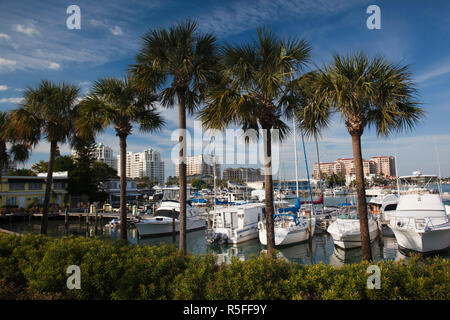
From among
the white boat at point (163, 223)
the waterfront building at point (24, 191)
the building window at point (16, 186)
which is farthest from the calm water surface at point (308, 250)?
the building window at point (16, 186)

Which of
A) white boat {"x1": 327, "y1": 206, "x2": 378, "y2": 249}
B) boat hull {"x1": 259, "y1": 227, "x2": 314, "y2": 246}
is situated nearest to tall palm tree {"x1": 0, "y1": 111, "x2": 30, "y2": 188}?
boat hull {"x1": 259, "y1": 227, "x2": 314, "y2": 246}

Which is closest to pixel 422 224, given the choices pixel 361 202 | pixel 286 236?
pixel 286 236

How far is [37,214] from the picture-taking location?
41.6 metres

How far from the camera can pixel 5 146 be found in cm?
1978

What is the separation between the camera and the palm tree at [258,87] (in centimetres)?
926

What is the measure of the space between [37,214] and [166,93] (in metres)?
41.1

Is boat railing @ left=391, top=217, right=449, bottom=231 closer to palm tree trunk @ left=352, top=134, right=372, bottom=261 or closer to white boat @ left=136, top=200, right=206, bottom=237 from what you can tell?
palm tree trunk @ left=352, top=134, right=372, bottom=261

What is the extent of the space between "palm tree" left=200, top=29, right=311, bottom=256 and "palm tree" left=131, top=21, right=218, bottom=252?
1.30 meters

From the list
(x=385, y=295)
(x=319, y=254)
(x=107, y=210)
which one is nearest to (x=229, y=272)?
(x=385, y=295)

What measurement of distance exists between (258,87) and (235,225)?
60.6 feet

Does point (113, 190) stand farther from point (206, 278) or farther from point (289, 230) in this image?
point (206, 278)

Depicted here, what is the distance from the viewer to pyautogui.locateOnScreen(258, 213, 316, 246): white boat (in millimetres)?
22528

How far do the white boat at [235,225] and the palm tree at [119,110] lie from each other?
1258 cm
